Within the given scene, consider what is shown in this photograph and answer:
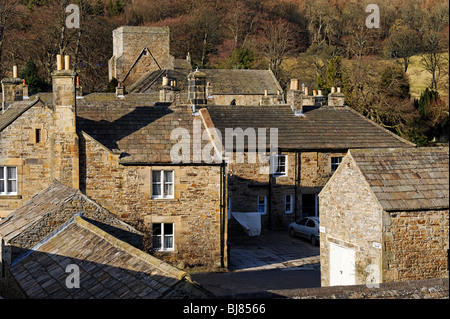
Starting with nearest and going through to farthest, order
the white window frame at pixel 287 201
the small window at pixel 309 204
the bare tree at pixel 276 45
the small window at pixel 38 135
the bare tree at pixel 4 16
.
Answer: the small window at pixel 38 135, the white window frame at pixel 287 201, the small window at pixel 309 204, the bare tree at pixel 4 16, the bare tree at pixel 276 45

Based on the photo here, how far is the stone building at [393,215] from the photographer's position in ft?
54.8

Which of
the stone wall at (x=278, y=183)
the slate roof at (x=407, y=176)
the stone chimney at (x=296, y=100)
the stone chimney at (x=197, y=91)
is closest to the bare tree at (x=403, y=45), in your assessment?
the stone chimney at (x=296, y=100)

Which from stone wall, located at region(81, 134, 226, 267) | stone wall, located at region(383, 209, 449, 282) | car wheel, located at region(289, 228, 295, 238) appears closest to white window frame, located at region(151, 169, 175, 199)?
stone wall, located at region(81, 134, 226, 267)

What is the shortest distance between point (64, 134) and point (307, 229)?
40.0 ft

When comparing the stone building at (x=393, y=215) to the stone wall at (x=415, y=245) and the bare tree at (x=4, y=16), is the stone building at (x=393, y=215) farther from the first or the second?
the bare tree at (x=4, y=16)

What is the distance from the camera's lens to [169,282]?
10.8 metres

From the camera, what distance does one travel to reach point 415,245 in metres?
16.8

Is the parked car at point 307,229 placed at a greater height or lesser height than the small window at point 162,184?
lesser

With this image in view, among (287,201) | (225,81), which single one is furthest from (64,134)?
(225,81)

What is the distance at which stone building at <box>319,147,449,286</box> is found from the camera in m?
16.7

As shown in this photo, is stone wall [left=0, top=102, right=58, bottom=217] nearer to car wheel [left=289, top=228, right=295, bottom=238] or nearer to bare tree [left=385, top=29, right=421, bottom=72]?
car wheel [left=289, top=228, right=295, bottom=238]

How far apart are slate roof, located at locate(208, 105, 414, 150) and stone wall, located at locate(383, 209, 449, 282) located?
1502 cm

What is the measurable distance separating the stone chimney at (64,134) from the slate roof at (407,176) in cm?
1044

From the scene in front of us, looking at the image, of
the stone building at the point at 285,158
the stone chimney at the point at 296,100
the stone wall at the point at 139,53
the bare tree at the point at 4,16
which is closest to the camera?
the stone building at the point at 285,158
